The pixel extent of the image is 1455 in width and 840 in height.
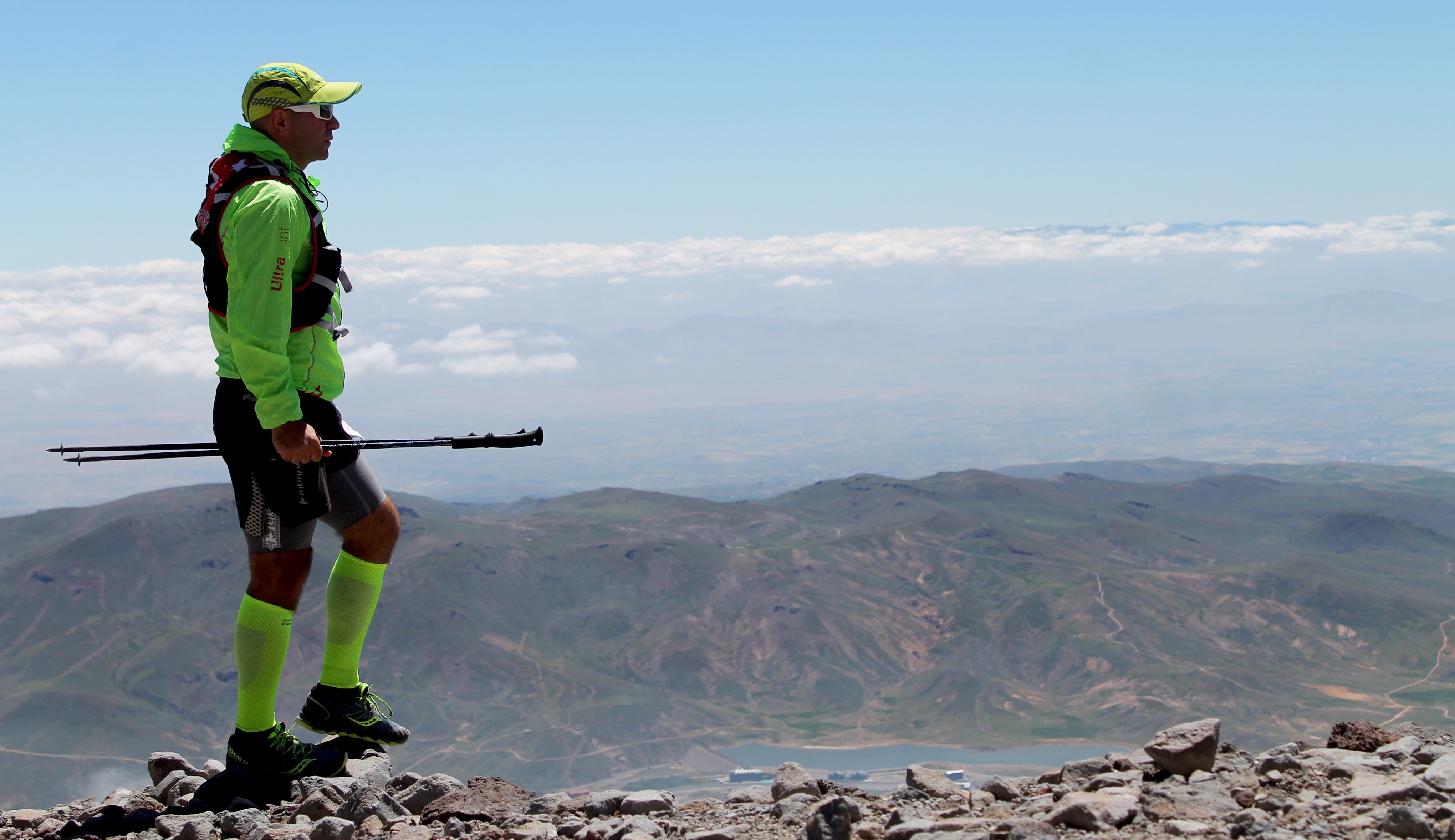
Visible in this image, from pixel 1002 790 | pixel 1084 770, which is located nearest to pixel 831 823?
pixel 1002 790

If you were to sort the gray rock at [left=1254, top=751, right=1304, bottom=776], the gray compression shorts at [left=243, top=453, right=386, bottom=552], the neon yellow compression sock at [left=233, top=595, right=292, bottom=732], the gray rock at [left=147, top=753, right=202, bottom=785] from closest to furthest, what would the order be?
the gray rock at [left=1254, top=751, right=1304, bottom=776]
the gray compression shorts at [left=243, top=453, right=386, bottom=552]
the neon yellow compression sock at [left=233, top=595, right=292, bottom=732]
the gray rock at [left=147, top=753, right=202, bottom=785]

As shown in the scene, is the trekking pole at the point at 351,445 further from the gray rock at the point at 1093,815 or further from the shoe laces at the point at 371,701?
the gray rock at the point at 1093,815

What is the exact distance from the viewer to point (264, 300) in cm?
796

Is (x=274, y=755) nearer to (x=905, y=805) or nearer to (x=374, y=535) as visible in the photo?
(x=374, y=535)

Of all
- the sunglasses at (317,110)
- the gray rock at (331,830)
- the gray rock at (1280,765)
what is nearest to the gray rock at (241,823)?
the gray rock at (331,830)

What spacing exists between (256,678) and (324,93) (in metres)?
4.30

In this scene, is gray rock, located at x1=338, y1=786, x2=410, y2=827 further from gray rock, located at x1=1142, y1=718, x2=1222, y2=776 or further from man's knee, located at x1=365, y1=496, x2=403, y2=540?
gray rock, located at x1=1142, y1=718, x2=1222, y2=776

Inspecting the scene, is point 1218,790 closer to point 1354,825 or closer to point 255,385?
point 1354,825

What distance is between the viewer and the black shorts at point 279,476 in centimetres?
844

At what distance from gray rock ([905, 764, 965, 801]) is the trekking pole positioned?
3.99 m

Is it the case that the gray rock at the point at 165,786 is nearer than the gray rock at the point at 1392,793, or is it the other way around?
the gray rock at the point at 1392,793

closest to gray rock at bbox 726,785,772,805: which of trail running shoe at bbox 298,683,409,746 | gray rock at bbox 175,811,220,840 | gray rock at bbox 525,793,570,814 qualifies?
gray rock at bbox 525,793,570,814

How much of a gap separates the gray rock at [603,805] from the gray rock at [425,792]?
1.13m

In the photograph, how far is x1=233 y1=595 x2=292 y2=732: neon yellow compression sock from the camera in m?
8.84
